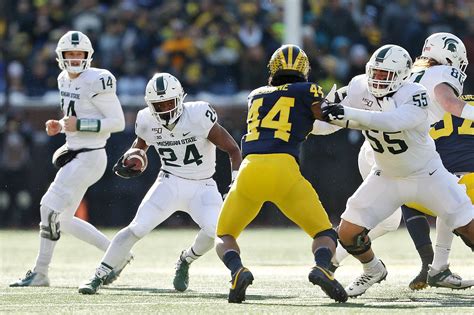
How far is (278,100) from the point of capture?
686cm

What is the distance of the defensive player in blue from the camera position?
671 centimetres

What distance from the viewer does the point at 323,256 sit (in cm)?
667

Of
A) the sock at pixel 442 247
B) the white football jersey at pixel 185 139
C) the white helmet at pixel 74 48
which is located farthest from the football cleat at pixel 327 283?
the white helmet at pixel 74 48

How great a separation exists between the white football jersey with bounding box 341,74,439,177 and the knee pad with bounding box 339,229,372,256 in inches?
15.6

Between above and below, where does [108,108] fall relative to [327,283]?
above

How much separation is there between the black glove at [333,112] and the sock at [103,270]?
1896 millimetres

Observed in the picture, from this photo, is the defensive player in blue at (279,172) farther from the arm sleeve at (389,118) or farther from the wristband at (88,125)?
the wristband at (88,125)

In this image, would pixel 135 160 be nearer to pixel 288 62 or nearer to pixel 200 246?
pixel 200 246

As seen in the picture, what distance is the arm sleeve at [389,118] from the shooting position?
21.6 feet

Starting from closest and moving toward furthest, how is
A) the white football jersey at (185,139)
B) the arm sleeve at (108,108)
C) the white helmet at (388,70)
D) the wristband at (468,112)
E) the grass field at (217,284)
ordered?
the grass field at (217,284), the white helmet at (388,70), the wristband at (468,112), the white football jersey at (185,139), the arm sleeve at (108,108)

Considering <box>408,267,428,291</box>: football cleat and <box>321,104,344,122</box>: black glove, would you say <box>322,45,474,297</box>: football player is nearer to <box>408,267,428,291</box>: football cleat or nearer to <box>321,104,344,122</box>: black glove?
<box>321,104,344,122</box>: black glove

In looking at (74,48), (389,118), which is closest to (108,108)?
(74,48)

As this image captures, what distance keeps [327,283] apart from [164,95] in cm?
188

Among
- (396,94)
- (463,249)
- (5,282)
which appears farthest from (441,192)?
(463,249)
